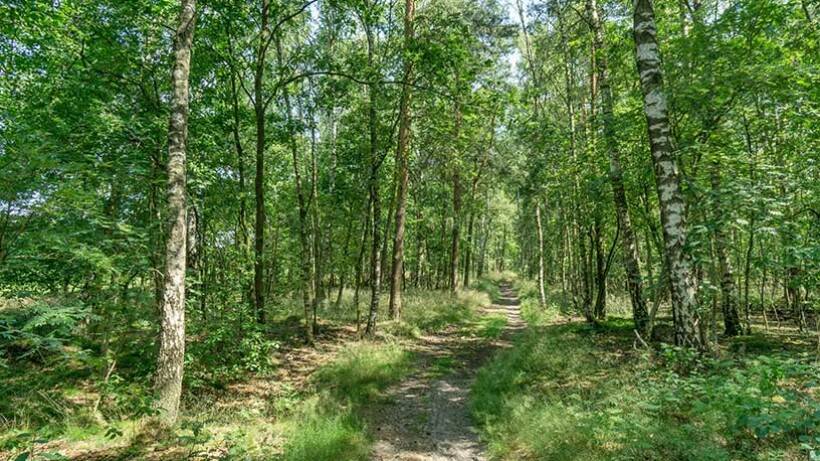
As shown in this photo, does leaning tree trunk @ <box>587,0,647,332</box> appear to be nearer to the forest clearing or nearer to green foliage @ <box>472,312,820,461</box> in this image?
the forest clearing

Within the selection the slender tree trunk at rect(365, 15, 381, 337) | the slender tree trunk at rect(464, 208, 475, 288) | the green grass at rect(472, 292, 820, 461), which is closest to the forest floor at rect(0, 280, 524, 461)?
the slender tree trunk at rect(365, 15, 381, 337)

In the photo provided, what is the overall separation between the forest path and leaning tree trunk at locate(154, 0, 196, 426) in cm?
326

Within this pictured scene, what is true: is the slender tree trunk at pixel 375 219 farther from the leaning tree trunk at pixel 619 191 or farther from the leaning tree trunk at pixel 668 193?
the leaning tree trunk at pixel 668 193

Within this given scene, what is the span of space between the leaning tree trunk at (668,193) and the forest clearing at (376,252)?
3cm

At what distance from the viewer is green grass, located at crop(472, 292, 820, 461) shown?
362 centimetres

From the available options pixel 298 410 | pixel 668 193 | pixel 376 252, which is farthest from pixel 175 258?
pixel 668 193

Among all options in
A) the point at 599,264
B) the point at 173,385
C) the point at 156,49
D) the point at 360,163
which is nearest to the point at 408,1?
the point at 360,163

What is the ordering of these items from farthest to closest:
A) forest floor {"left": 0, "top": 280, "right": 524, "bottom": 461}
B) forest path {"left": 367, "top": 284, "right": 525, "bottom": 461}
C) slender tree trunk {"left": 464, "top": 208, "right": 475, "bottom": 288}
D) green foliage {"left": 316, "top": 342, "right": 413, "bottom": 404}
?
slender tree trunk {"left": 464, "top": 208, "right": 475, "bottom": 288} → green foliage {"left": 316, "top": 342, "right": 413, "bottom": 404} → forest path {"left": 367, "top": 284, "right": 525, "bottom": 461} → forest floor {"left": 0, "top": 280, "right": 524, "bottom": 461}

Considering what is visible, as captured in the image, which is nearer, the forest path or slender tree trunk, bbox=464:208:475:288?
the forest path

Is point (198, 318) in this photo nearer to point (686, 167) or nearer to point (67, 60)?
point (67, 60)

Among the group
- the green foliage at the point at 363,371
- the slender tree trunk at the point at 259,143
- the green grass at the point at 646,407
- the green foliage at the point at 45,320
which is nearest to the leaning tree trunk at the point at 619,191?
the green grass at the point at 646,407

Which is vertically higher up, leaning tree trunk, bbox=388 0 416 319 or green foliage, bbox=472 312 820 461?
leaning tree trunk, bbox=388 0 416 319

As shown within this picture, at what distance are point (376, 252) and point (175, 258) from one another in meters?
7.14

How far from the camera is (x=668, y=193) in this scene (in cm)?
582
